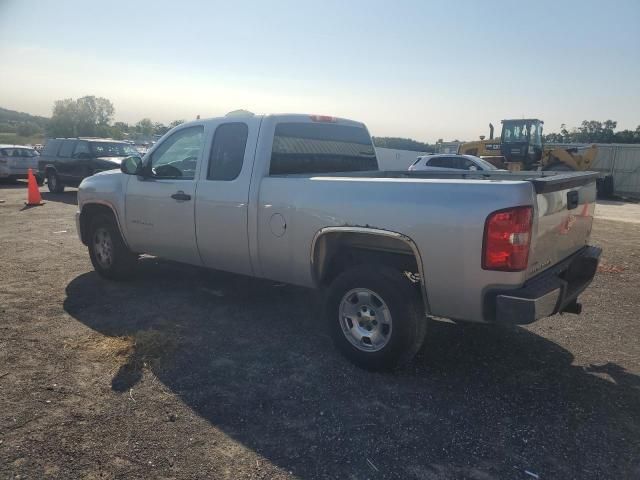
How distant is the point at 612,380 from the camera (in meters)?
3.72

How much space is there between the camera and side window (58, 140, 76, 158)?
16.1 meters

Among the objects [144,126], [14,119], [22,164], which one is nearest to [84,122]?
[144,126]

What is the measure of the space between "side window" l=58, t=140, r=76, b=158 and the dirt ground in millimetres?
12019

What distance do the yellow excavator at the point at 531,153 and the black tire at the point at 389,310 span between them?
19.0 meters

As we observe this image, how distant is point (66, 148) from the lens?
16.3 meters

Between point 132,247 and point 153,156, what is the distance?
1131 mm

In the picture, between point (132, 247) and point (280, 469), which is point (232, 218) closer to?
point (132, 247)

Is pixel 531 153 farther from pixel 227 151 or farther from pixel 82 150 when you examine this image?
pixel 227 151

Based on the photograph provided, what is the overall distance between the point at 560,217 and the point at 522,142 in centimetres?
1998

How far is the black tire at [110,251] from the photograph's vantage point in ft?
19.3

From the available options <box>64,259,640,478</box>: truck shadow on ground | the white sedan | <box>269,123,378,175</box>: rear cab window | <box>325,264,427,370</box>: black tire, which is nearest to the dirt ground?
<box>64,259,640,478</box>: truck shadow on ground

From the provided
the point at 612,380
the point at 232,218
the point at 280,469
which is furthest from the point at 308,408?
the point at 612,380

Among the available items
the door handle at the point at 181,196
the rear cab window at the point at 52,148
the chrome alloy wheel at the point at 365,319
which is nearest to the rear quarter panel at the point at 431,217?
the chrome alloy wheel at the point at 365,319

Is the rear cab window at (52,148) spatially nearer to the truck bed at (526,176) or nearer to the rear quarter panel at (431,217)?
the truck bed at (526,176)
